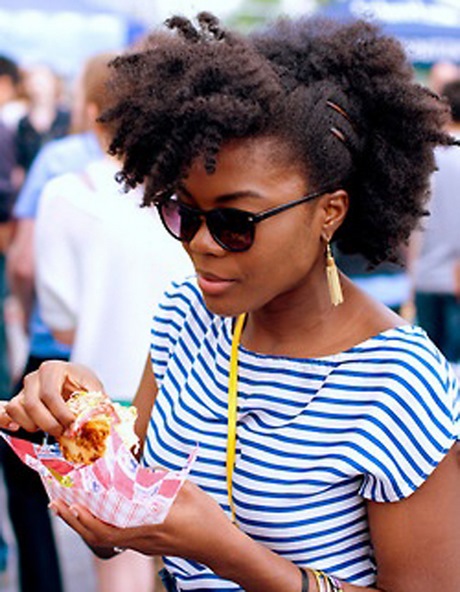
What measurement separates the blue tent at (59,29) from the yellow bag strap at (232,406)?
8.67 m

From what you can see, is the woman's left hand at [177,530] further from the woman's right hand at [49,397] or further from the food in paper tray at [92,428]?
the woman's right hand at [49,397]

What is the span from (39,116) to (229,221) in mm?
7384

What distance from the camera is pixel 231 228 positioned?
6.45ft

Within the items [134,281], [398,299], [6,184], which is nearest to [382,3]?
[6,184]

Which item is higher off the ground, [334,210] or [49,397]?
[334,210]

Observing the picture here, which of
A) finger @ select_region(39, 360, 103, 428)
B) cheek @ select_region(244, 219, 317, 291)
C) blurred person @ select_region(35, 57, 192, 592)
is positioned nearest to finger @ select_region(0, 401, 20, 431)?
finger @ select_region(39, 360, 103, 428)

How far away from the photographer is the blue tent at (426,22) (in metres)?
10.9

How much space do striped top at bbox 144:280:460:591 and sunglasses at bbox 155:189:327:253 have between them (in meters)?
0.29

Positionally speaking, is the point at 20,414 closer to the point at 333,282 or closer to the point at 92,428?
the point at 92,428

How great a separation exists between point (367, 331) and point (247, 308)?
23cm

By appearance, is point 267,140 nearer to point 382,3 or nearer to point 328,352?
point 328,352

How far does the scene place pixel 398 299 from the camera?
16.1ft

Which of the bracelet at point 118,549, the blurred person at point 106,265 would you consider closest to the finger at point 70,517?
the bracelet at point 118,549

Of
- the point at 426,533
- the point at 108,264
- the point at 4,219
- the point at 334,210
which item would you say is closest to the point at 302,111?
the point at 334,210
